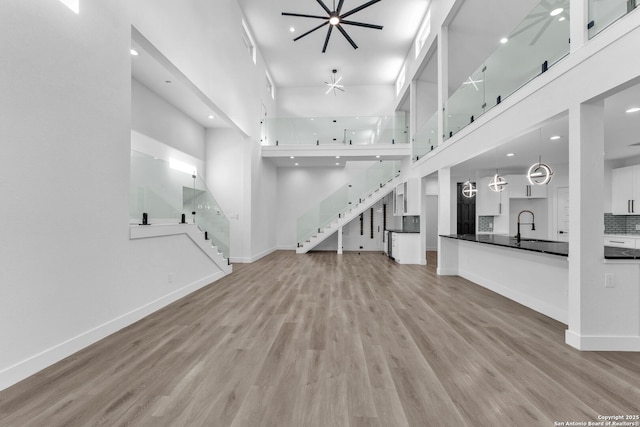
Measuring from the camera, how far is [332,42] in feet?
33.0

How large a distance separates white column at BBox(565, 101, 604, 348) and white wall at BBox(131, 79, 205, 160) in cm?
738

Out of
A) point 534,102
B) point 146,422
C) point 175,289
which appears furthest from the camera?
point 175,289


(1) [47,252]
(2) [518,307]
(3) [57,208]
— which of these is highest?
(3) [57,208]

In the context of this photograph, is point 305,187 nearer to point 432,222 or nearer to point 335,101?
point 335,101

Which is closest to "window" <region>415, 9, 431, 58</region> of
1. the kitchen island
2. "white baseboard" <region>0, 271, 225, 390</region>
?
the kitchen island

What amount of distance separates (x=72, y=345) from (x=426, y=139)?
8872 mm

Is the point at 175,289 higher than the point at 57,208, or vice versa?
the point at 57,208

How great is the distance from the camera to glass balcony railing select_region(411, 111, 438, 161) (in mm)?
7773

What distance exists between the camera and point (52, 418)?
1.90 meters

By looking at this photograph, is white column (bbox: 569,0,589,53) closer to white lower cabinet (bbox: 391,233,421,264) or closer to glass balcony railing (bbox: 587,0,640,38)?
glass balcony railing (bbox: 587,0,640,38)

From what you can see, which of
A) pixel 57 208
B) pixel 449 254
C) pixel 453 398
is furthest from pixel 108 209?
pixel 449 254

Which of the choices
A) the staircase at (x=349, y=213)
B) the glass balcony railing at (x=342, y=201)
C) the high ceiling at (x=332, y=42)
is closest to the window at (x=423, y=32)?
the high ceiling at (x=332, y=42)

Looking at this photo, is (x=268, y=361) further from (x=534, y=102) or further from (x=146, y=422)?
(x=534, y=102)

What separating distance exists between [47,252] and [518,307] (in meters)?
6.23
